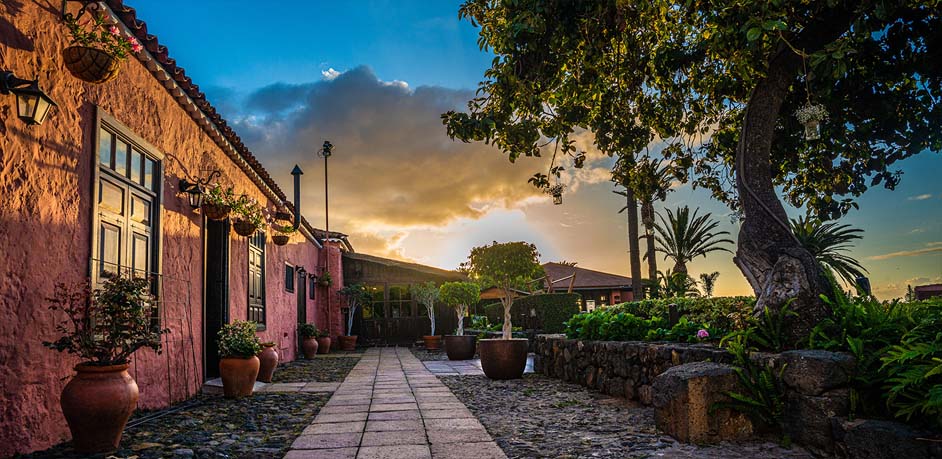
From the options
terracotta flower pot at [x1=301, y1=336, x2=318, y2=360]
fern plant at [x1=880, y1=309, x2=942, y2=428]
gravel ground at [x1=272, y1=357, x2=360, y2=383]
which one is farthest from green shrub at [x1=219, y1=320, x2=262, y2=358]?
terracotta flower pot at [x1=301, y1=336, x2=318, y2=360]

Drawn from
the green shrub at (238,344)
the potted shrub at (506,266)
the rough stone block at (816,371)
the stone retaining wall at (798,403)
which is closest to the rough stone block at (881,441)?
the stone retaining wall at (798,403)

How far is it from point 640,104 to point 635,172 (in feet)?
2.96

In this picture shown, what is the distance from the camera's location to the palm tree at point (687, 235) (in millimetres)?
22641

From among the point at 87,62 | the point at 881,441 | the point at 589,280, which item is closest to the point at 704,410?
the point at 881,441

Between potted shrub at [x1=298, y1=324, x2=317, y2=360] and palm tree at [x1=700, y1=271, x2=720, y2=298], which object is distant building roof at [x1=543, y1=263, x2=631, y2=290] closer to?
palm tree at [x1=700, y1=271, x2=720, y2=298]

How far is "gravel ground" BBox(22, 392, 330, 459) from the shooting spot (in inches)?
148

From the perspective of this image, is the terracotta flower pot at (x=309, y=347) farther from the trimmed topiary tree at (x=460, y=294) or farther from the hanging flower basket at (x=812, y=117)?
the hanging flower basket at (x=812, y=117)

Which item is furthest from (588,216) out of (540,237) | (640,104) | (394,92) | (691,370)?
(691,370)

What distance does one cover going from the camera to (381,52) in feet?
28.9

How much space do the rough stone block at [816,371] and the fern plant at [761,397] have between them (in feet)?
0.30

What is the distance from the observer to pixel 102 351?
381 cm

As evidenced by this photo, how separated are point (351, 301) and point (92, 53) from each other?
14.5m

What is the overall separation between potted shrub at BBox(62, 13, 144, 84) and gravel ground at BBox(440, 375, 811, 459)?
3.81m

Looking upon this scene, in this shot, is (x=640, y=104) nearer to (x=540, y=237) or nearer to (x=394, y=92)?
(x=540, y=237)
